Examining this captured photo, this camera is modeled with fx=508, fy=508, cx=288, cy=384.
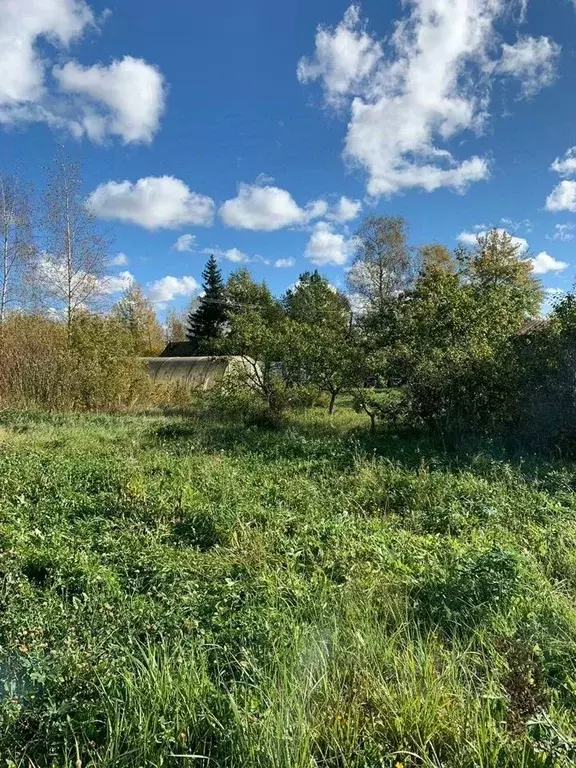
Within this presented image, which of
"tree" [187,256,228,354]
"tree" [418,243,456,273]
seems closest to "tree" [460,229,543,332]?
"tree" [418,243,456,273]

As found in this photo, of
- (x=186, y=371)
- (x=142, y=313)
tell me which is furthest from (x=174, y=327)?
(x=186, y=371)

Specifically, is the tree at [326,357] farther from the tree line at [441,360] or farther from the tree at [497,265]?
the tree at [497,265]

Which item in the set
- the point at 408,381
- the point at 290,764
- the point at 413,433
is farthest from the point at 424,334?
the point at 290,764

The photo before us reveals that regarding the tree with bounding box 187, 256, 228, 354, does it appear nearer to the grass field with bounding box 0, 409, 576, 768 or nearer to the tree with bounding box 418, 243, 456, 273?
the tree with bounding box 418, 243, 456, 273

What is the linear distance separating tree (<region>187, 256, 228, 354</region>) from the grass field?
3433 cm

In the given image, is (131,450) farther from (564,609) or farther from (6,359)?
(6,359)

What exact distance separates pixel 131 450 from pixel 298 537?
445 cm

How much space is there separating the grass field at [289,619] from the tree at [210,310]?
113 feet

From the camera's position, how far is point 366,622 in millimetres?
2873

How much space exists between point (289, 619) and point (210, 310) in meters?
39.3

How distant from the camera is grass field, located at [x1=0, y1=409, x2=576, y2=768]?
212 centimetres

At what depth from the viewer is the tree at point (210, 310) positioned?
3999 centimetres

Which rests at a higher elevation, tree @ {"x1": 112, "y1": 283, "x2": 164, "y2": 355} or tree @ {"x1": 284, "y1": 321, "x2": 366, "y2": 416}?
tree @ {"x1": 112, "y1": 283, "x2": 164, "y2": 355}

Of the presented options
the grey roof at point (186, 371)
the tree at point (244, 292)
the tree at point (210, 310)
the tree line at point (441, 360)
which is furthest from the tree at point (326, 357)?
the tree at point (210, 310)
